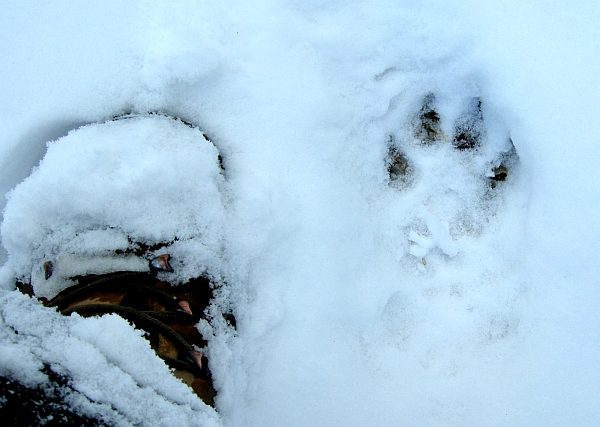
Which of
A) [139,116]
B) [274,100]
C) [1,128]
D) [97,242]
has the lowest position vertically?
[97,242]

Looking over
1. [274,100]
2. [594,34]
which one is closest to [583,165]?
[594,34]

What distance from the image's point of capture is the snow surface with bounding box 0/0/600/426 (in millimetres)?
900

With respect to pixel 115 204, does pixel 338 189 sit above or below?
above

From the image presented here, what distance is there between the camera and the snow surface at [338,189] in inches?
35.4

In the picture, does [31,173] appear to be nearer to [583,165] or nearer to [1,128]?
[1,128]

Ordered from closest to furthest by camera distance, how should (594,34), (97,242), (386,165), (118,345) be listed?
1. (118,345)
2. (97,242)
3. (594,34)
4. (386,165)

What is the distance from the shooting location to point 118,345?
59 centimetres

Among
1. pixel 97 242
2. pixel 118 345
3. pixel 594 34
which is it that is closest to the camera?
pixel 118 345

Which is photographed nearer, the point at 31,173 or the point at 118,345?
the point at 118,345

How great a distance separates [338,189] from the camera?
39.3 inches

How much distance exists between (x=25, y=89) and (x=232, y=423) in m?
0.77

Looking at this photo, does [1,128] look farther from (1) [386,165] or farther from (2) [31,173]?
(1) [386,165]

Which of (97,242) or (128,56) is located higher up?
(128,56)

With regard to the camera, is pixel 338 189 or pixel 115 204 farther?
pixel 338 189
